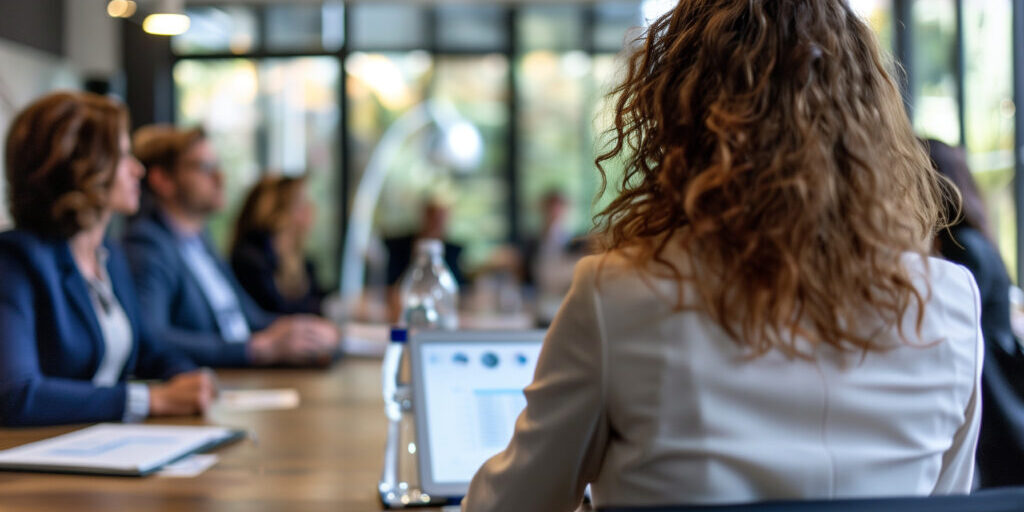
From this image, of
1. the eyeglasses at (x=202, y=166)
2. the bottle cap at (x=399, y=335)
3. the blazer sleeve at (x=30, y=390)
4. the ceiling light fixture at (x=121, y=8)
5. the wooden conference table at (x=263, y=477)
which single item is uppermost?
the ceiling light fixture at (x=121, y=8)

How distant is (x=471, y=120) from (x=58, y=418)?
655cm

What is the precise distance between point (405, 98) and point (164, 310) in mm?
5219

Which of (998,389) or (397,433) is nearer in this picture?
(397,433)

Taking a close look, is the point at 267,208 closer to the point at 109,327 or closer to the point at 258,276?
the point at 258,276

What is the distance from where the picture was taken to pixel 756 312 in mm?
893

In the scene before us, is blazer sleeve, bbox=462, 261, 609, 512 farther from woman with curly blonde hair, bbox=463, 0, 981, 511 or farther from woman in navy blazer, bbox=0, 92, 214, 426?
woman in navy blazer, bbox=0, 92, 214, 426

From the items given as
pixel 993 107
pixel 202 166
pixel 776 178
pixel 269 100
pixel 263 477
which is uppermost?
pixel 269 100

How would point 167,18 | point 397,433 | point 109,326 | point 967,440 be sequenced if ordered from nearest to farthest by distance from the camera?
point 967,440, point 397,433, point 109,326, point 167,18

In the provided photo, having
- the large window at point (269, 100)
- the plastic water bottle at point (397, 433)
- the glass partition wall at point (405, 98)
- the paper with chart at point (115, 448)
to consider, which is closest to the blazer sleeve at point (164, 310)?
the paper with chart at point (115, 448)

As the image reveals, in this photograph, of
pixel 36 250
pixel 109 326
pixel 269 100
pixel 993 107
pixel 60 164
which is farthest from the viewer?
pixel 269 100

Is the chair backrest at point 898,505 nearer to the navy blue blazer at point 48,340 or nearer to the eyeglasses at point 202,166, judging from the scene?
the navy blue blazer at point 48,340

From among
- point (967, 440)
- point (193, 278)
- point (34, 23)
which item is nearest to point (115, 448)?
point (967, 440)

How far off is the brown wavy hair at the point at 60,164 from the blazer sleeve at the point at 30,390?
0.23 meters

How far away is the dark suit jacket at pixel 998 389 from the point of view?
195 centimetres
